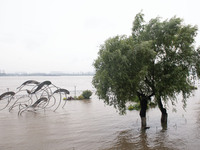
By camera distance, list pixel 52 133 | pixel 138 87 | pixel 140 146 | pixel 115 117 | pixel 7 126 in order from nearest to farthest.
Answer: pixel 140 146, pixel 138 87, pixel 52 133, pixel 7 126, pixel 115 117

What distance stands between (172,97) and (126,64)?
12.6 feet

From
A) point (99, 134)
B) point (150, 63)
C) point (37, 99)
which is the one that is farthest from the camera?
point (37, 99)

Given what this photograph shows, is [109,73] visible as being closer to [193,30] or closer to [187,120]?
[193,30]

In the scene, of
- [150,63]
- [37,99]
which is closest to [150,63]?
[150,63]

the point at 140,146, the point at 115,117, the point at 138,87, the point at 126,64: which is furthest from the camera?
the point at 115,117

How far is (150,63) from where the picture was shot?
38.5 ft

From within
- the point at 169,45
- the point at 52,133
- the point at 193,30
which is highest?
the point at 193,30

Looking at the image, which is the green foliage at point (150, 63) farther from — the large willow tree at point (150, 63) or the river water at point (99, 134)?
the river water at point (99, 134)

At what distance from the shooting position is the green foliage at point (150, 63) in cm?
1081

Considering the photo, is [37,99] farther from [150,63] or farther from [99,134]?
[150,63]

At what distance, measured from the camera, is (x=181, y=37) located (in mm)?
11203

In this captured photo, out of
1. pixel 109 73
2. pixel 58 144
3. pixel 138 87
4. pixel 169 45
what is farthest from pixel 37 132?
pixel 169 45

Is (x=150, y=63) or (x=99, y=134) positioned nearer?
(x=150, y=63)

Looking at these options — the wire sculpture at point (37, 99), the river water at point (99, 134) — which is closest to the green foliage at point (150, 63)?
the river water at point (99, 134)
